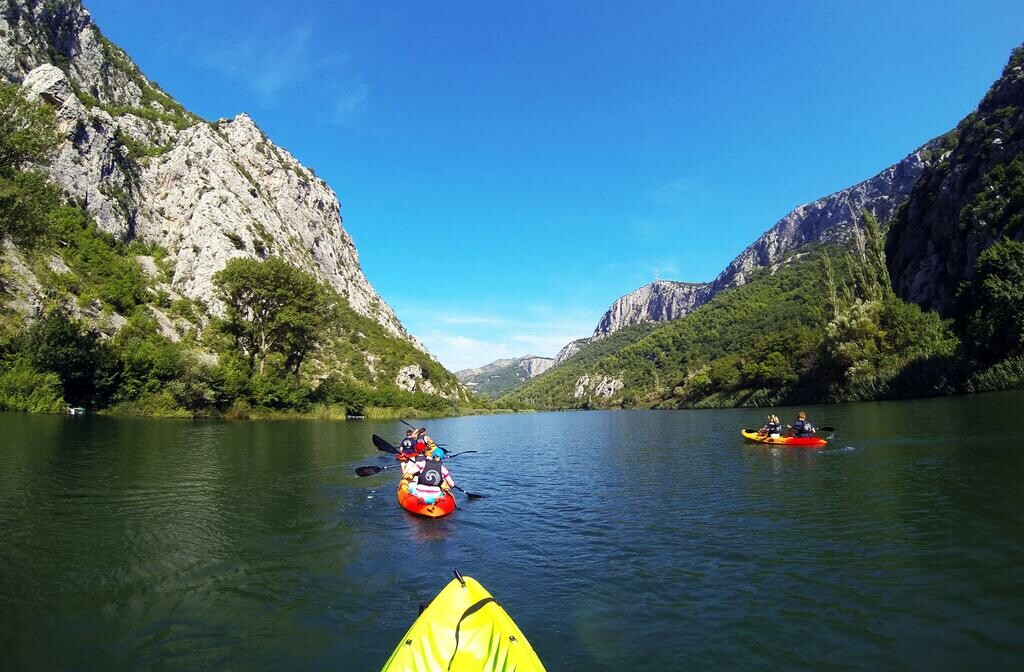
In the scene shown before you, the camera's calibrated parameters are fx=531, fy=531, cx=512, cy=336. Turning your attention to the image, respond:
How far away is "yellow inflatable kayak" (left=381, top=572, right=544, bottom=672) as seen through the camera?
5680 mm

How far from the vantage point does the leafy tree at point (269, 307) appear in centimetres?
5694

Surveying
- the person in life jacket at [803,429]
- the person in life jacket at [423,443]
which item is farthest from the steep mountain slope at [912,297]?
the person in life jacket at [423,443]

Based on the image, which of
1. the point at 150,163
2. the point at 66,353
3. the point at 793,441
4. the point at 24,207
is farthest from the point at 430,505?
the point at 150,163

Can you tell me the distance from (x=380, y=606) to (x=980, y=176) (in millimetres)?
113189

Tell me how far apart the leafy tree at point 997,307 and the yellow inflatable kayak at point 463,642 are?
198 ft

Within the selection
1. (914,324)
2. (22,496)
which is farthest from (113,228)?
(914,324)

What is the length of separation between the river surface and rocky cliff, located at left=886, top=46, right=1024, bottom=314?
73906 millimetres

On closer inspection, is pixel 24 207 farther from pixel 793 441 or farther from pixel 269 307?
Result: pixel 793 441

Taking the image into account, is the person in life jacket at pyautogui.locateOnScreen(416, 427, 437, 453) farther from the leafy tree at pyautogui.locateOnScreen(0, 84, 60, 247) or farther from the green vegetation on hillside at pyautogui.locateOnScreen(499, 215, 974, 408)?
the green vegetation on hillside at pyautogui.locateOnScreen(499, 215, 974, 408)

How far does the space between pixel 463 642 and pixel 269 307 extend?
2390 inches

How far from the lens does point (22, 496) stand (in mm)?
15648

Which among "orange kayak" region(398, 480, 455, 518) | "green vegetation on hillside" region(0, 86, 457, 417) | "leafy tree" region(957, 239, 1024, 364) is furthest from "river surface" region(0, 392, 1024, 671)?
"leafy tree" region(957, 239, 1024, 364)

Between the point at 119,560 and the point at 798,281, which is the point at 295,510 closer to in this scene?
the point at 119,560

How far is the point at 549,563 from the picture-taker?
11.8m
